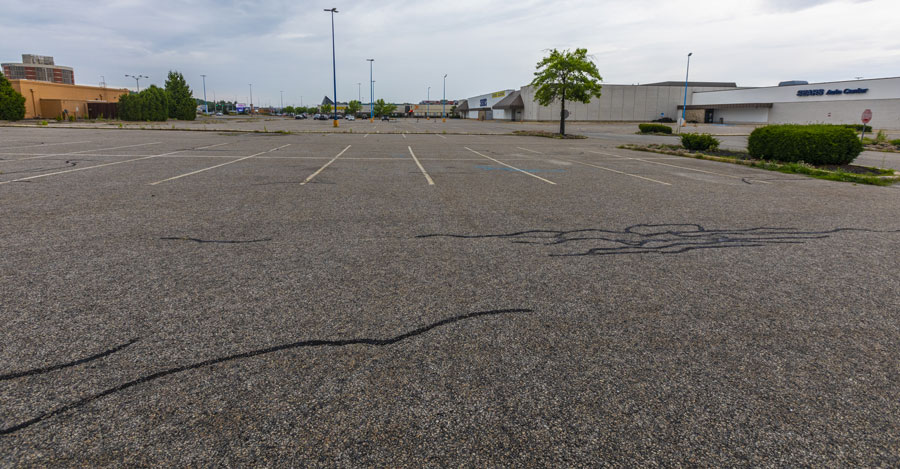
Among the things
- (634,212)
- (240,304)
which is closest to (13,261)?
(240,304)

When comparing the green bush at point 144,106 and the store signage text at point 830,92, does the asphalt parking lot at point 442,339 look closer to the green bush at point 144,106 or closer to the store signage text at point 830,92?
the green bush at point 144,106

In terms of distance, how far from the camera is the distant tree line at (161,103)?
6119 cm

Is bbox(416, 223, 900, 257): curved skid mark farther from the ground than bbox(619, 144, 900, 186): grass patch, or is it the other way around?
bbox(619, 144, 900, 186): grass patch

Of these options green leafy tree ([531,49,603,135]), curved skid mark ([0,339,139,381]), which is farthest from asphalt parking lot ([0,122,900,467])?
green leafy tree ([531,49,603,135])

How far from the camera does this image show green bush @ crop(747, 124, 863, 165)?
1545 cm

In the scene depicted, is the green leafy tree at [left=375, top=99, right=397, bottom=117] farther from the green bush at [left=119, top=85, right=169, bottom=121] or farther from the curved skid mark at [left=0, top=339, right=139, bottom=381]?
the curved skid mark at [left=0, top=339, right=139, bottom=381]

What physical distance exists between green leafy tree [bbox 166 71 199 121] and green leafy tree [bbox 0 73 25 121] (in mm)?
19275

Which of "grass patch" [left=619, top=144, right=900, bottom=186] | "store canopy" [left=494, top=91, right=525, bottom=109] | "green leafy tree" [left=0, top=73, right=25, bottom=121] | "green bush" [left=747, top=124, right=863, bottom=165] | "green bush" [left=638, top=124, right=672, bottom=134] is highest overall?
"store canopy" [left=494, top=91, right=525, bottom=109]

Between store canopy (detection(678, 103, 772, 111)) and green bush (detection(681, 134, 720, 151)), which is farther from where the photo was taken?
store canopy (detection(678, 103, 772, 111))

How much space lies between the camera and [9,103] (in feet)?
161

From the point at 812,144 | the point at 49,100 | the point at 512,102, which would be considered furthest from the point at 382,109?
the point at 812,144

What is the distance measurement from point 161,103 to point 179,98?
6.57m

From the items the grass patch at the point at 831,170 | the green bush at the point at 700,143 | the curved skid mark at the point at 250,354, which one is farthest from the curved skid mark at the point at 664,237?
the green bush at the point at 700,143

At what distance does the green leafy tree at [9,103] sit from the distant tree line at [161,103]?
1112 centimetres
